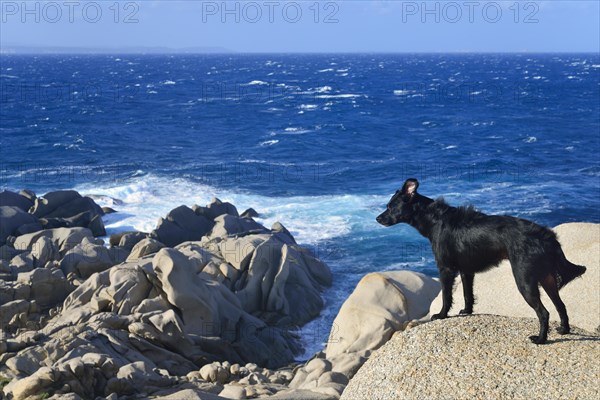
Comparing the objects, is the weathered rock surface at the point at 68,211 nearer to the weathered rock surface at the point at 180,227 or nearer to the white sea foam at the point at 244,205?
the white sea foam at the point at 244,205

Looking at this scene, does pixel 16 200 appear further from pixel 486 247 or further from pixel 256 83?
pixel 256 83

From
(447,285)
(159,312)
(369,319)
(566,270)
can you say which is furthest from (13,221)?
(566,270)

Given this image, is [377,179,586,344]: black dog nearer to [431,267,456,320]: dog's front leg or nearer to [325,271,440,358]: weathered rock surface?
[431,267,456,320]: dog's front leg

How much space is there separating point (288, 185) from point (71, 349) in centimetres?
3127

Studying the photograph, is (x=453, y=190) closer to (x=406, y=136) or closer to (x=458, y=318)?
(x=406, y=136)

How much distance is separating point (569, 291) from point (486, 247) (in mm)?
5442

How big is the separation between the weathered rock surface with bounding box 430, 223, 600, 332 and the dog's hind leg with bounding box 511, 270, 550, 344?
4.24 m

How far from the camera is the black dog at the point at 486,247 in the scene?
8641 millimetres

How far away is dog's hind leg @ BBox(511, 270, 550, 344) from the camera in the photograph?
840 centimetres

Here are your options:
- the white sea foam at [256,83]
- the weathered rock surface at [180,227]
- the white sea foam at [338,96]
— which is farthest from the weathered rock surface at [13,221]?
the white sea foam at [256,83]

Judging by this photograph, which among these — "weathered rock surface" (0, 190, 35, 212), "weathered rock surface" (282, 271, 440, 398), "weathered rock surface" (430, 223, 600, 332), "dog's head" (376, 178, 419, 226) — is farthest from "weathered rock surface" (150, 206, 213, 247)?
"dog's head" (376, 178, 419, 226)

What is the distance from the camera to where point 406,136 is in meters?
67.8

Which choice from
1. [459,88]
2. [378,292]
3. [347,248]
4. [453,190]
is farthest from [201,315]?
[459,88]

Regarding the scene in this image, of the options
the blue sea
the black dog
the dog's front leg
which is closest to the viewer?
the black dog
